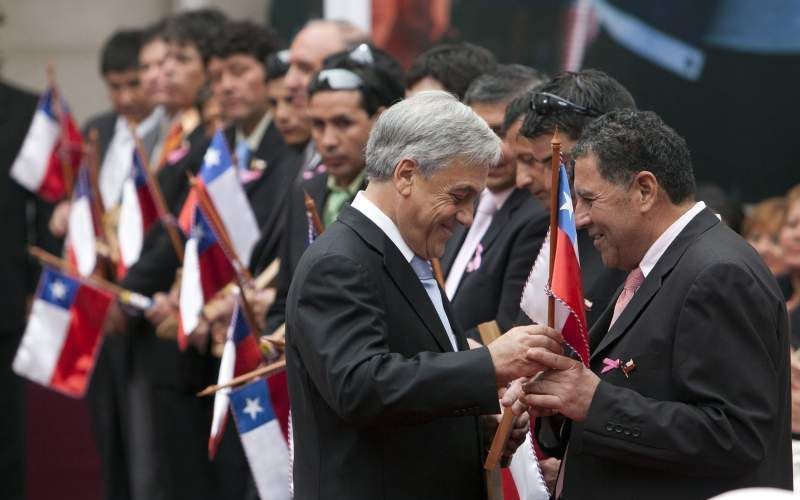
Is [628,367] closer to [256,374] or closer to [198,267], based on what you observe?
[256,374]

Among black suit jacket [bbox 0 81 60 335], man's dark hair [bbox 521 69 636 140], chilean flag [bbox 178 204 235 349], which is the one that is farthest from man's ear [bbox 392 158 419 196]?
black suit jacket [bbox 0 81 60 335]

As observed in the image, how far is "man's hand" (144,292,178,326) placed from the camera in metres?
7.31

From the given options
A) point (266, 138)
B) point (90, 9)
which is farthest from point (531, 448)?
point (90, 9)

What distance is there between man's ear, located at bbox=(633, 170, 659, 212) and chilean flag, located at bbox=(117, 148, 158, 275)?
4133 millimetres

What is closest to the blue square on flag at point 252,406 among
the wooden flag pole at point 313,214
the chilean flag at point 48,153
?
the wooden flag pole at point 313,214

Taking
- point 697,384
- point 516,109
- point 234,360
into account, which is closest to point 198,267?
point 234,360

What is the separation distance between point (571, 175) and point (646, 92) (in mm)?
3469

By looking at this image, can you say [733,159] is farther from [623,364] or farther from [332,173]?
[623,364]

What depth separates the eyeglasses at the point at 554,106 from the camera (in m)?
4.56

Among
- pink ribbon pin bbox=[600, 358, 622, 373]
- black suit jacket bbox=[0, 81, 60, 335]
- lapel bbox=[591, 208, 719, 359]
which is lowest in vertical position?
black suit jacket bbox=[0, 81, 60, 335]

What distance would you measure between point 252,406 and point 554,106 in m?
1.65

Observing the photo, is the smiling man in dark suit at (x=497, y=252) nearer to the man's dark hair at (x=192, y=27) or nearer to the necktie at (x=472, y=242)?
the necktie at (x=472, y=242)

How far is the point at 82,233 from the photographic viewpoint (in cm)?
806

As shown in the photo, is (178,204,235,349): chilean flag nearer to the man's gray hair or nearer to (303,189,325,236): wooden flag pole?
(303,189,325,236): wooden flag pole
